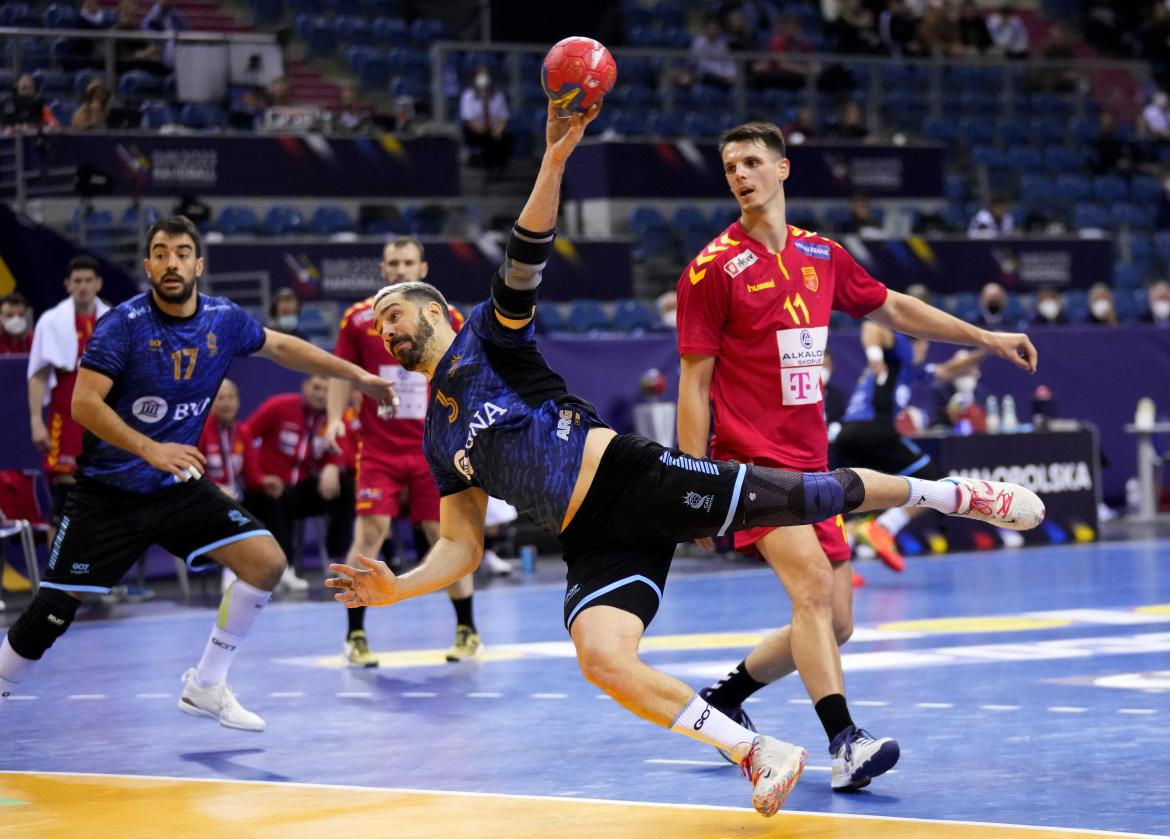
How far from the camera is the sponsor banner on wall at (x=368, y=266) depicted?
18859 mm

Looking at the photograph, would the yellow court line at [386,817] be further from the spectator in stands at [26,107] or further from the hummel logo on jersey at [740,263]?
the spectator in stands at [26,107]

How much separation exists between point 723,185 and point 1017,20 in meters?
8.98

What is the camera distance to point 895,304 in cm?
689

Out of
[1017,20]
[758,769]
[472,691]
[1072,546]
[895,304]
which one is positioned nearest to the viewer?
[758,769]

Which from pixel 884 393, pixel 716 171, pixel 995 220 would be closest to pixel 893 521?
pixel 884 393

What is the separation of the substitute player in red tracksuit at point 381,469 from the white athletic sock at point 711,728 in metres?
4.63

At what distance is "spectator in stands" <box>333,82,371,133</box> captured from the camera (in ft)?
71.2

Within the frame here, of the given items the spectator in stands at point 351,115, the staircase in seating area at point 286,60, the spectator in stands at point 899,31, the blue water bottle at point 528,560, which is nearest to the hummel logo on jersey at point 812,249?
the blue water bottle at point 528,560

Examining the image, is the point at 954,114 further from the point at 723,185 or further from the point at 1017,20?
the point at 723,185

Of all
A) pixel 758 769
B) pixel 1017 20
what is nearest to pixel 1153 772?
pixel 758 769

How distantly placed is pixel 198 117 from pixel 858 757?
53.3 feet

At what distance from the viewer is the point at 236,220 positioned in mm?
20000

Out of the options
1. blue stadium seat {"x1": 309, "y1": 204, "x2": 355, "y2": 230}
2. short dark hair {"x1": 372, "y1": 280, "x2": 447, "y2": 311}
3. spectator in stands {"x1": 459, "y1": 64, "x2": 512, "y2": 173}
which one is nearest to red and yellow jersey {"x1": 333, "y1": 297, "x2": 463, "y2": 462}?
short dark hair {"x1": 372, "y1": 280, "x2": 447, "y2": 311}

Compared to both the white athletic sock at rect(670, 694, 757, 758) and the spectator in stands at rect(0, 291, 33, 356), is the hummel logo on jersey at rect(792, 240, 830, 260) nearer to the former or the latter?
the white athletic sock at rect(670, 694, 757, 758)
